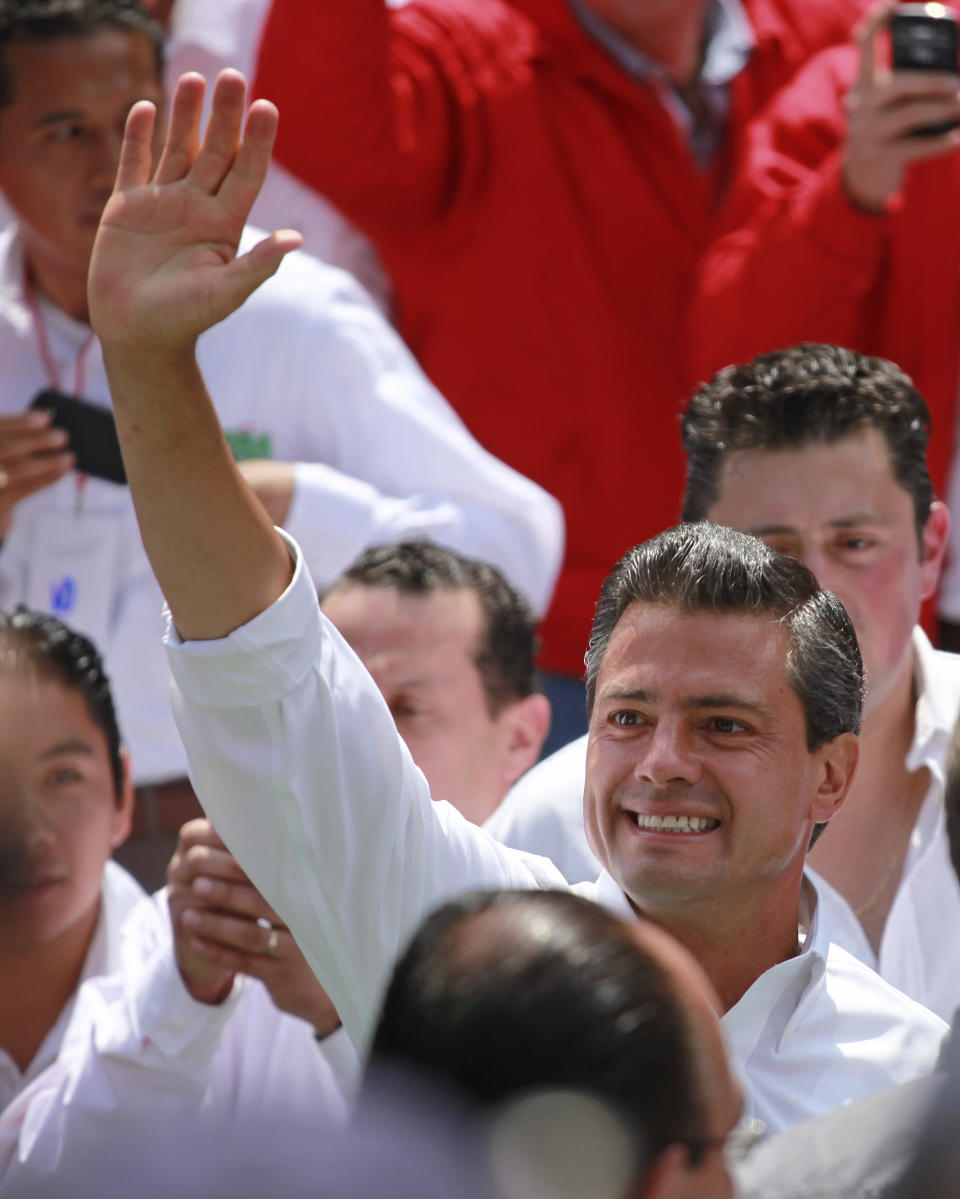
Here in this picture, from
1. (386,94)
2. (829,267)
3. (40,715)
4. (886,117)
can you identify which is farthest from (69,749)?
(886,117)

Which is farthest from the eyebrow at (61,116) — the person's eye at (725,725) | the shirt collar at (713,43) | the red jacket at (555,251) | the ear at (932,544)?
the person's eye at (725,725)

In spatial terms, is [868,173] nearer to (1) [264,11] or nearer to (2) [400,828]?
(1) [264,11]

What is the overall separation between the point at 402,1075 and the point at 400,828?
2.34 ft

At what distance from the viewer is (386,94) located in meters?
3.59

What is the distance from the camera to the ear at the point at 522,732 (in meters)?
3.12

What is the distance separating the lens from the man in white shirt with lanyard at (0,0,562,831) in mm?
3307

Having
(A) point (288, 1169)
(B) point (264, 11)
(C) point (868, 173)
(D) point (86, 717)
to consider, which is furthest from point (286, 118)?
(A) point (288, 1169)

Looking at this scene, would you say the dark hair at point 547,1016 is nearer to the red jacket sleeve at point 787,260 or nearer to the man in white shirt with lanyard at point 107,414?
the man in white shirt with lanyard at point 107,414

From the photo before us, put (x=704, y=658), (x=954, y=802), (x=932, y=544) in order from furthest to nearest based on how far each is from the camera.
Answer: (x=932, y=544), (x=704, y=658), (x=954, y=802)

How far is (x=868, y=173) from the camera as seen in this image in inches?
131

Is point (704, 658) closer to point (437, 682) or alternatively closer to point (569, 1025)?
point (569, 1025)

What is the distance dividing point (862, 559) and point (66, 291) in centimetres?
171

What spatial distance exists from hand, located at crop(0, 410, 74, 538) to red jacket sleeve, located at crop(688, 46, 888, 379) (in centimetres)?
120

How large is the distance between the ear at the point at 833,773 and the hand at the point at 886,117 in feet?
5.21
